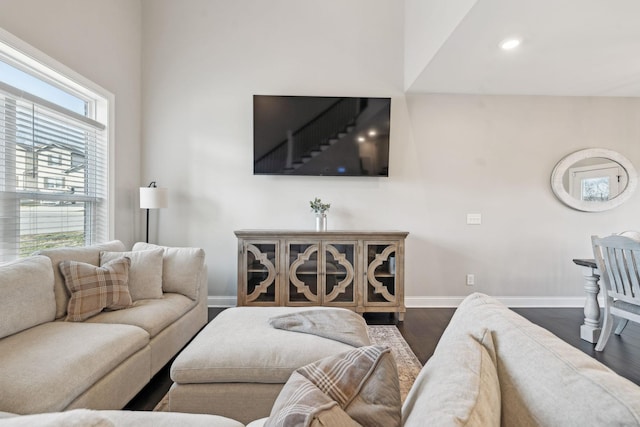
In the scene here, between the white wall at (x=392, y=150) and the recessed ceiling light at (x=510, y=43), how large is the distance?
1.05 metres

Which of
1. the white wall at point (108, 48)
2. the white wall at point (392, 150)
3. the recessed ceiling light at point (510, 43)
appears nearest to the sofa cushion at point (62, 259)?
the white wall at point (108, 48)

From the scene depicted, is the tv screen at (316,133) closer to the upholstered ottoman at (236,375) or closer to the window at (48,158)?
the window at (48,158)

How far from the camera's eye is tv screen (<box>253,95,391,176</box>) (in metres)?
3.48

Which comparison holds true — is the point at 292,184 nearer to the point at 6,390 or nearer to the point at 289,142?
the point at 289,142

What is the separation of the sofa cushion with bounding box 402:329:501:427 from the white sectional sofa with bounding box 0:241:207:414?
4.65 feet

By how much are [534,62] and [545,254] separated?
2142mm

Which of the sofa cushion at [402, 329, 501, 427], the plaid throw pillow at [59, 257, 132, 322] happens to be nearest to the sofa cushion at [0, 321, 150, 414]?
the plaid throw pillow at [59, 257, 132, 322]

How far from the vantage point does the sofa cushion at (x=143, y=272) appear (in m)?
2.33

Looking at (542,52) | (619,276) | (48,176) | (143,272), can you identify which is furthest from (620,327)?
(48,176)

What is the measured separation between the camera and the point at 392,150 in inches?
145

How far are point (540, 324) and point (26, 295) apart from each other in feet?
13.5

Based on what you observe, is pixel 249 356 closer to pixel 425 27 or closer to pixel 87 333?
pixel 87 333

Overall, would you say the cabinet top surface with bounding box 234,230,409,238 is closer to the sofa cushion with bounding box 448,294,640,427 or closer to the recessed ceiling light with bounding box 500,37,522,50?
the recessed ceiling light with bounding box 500,37,522,50

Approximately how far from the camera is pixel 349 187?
3.66 metres
